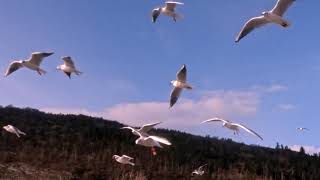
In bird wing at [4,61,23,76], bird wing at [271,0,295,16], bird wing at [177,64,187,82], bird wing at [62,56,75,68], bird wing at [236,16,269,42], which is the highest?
bird wing at [271,0,295,16]

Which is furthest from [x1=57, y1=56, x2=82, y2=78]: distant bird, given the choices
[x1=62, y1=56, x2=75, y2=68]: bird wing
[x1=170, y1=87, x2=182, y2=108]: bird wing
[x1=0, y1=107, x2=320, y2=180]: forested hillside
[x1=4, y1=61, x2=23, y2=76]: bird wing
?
[x1=0, y1=107, x2=320, y2=180]: forested hillside

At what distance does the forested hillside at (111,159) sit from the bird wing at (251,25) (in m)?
13.1

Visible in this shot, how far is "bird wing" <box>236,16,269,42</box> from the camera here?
14.6 meters

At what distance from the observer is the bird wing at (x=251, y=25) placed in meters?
14.6

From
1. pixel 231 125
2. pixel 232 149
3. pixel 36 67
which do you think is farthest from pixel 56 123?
pixel 231 125

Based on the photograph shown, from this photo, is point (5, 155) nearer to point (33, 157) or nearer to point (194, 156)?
point (33, 157)

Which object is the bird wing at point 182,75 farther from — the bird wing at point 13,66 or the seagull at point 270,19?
the bird wing at point 13,66

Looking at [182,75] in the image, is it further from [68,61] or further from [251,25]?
[68,61]

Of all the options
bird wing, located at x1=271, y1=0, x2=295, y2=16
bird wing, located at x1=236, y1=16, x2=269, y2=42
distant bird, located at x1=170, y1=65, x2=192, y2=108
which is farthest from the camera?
distant bird, located at x1=170, y1=65, x2=192, y2=108

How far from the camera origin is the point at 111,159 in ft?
101

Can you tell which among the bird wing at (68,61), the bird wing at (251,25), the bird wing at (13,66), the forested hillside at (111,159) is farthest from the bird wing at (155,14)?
the forested hillside at (111,159)

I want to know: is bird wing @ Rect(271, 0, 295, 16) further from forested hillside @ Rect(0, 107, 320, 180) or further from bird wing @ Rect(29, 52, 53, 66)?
forested hillside @ Rect(0, 107, 320, 180)

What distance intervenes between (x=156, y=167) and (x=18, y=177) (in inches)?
265

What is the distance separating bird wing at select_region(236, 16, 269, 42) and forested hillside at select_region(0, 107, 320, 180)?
42.9 feet
